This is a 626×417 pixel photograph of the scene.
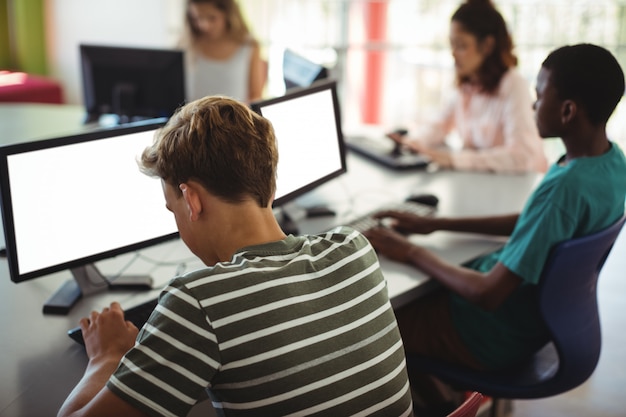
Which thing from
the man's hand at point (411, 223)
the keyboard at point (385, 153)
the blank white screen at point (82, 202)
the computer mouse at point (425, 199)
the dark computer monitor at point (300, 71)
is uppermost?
the dark computer monitor at point (300, 71)

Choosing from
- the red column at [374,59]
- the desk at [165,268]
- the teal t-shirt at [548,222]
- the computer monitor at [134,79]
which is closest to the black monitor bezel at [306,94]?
the desk at [165,268]

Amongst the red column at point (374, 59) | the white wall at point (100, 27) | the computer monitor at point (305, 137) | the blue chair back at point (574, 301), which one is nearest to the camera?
the blue chair back at point (574, 301)

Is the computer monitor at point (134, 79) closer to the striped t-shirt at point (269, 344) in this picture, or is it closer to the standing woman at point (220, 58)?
the standing woman at point (220, 58)

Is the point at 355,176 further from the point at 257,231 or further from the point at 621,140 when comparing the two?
the point at 621,140

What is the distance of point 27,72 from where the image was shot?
571 cm

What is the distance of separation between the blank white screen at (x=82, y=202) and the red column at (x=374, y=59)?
3828 mm

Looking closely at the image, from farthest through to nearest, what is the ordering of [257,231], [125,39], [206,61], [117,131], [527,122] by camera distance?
[125,39] < [206,61] < [527,122] < [117,131] < [257,231]

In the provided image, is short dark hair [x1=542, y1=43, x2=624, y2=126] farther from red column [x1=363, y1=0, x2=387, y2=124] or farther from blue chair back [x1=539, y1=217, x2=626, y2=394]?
red column [x1=363, y1=0, x2=387, y2=124]

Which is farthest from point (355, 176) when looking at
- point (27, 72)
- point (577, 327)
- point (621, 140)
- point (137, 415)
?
point (27, 72)

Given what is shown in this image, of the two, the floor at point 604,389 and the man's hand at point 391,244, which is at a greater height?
the man's hand at point 391,244

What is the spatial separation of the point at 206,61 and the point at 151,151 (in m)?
2.48

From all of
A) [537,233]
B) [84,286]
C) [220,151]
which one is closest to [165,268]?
[84,286]

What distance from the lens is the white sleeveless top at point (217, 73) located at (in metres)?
3.62

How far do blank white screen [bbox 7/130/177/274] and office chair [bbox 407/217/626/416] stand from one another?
0.80m
